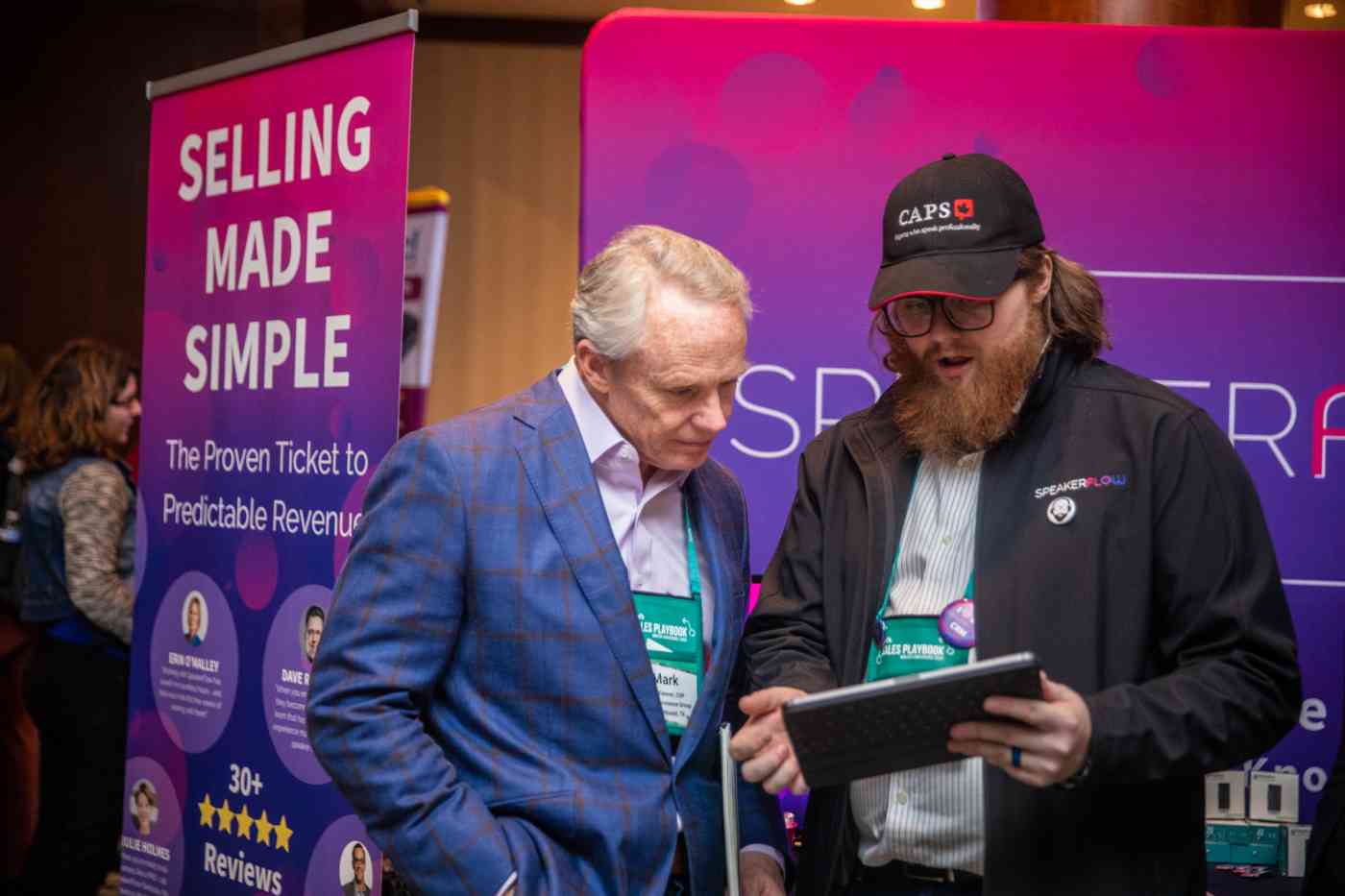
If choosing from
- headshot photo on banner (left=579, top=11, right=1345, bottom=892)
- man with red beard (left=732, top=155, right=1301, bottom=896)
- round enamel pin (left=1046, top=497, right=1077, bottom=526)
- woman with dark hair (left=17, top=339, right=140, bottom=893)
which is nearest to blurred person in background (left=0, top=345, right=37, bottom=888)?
woman with dark hair (left=17, top=339, right=140, bottom=893)

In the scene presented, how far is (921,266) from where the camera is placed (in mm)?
1878

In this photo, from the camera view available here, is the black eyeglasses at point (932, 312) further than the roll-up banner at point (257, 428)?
No

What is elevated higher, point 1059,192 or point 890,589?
point 1059,192

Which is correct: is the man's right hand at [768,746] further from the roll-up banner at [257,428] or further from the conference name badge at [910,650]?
the roll-up banner at [257,428]

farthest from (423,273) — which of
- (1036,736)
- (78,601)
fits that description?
(1036,736)

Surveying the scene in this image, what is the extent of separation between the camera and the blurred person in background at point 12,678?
4.71 metres

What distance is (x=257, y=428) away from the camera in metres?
2.89

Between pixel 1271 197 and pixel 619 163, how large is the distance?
1.32 meters

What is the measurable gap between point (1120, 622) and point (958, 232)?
0.56 metres

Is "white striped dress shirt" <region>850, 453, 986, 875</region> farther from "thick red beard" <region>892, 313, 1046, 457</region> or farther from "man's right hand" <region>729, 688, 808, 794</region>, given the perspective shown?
"man's right hand" <region>729, 688, 808, 794</region>

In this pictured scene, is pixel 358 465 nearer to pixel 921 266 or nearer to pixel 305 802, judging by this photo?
pixel 305 802

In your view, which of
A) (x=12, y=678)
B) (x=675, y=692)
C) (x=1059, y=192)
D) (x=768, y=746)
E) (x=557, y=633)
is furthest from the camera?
(x=12, y=678)

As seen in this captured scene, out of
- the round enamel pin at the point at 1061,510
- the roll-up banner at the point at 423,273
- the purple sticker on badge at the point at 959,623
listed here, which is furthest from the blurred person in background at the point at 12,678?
the round enamel pin at the point at 1061,510

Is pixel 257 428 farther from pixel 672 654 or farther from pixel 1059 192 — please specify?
pixel 1059 192
